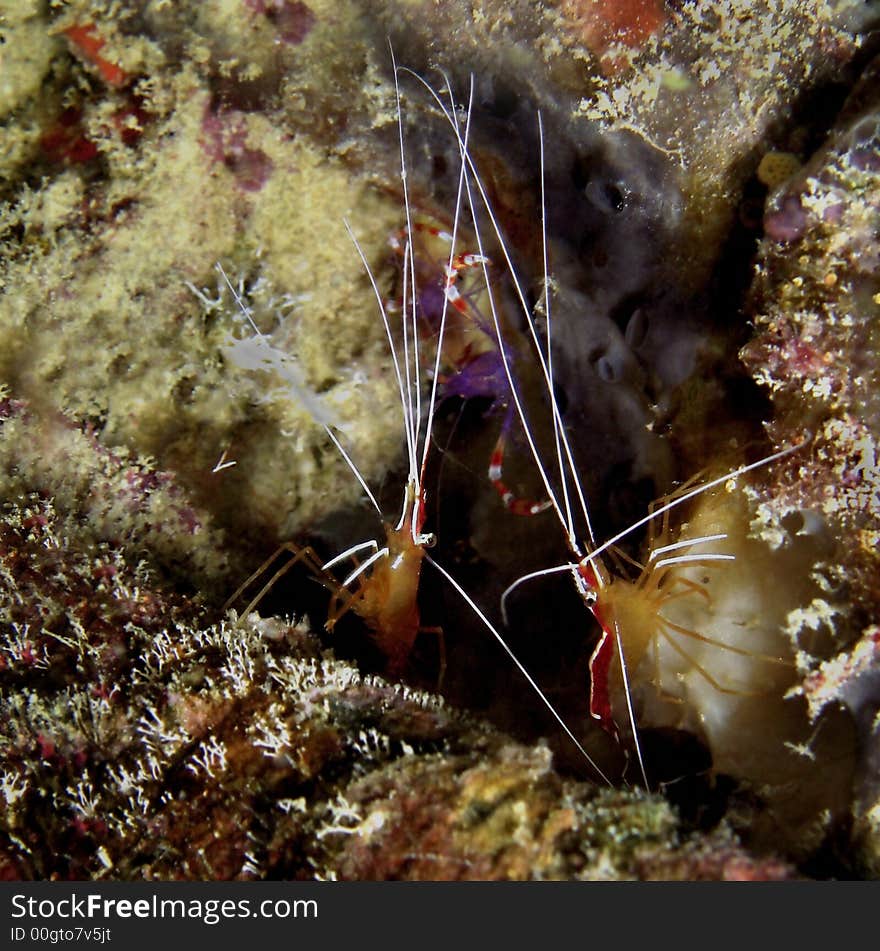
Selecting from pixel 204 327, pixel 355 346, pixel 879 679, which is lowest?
pixel 204 327

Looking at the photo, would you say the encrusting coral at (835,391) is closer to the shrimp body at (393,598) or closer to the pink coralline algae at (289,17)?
the shrimp body at (393,598)

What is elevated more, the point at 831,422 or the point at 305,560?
the point at 831,422

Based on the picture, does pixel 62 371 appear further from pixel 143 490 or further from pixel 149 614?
pixel 149 614

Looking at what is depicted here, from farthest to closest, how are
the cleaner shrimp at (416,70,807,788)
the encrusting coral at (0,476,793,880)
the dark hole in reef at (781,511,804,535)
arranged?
1. the cleaner shrimp at (416,70,807,788)
2. the dark hole in reef at (781,511,804,535)
3. the encrusting coral at (0,476,793,880)

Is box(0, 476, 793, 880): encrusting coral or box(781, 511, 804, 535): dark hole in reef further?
box(781, 511, 804, 535): dark hole in reef

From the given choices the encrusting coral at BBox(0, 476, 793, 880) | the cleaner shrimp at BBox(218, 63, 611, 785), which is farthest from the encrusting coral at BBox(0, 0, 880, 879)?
the cleaner shrimp at BBox(218, 63, 611, 785)

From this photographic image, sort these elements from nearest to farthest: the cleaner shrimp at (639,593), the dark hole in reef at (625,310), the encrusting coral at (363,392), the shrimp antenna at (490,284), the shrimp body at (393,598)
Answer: the encrusting coral at (363,392)
the cleaner shrimp at (639,593)
the shrimp antenna at (490,284)
the dark hole in reef at (625,310)
the shrimp body at (393,598)

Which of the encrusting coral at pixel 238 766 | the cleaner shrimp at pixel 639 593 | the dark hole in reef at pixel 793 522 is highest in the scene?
the dark hole in reef at pixel 793 522

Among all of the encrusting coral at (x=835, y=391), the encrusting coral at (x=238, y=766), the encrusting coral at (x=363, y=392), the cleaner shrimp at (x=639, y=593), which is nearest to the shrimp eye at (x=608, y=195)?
the encrusting coral at (x=363, y=392)

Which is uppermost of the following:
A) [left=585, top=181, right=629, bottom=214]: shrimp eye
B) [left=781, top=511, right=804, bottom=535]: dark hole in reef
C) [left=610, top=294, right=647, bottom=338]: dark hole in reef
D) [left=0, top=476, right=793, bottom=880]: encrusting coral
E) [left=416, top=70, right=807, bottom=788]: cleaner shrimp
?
[left=585, top=181, right=629, bottom=214]: shrimp eye

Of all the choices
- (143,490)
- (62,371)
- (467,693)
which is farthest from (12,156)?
(467,693)

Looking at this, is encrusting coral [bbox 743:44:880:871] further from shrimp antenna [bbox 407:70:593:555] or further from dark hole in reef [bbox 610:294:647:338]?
shrimp antenna [bbox 407:70:593:555]
